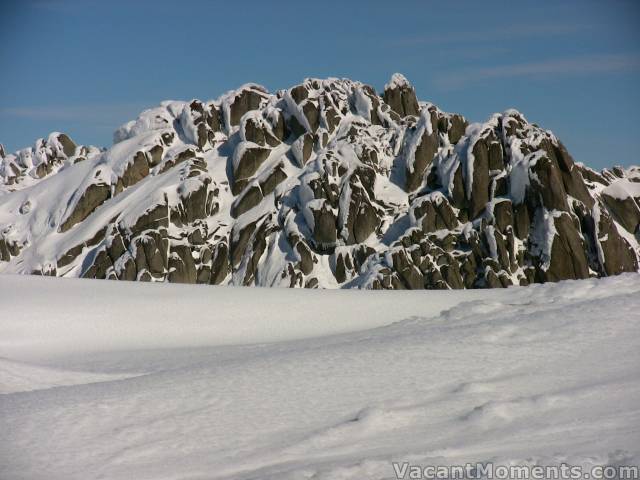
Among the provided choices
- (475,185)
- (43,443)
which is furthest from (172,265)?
(43,443)

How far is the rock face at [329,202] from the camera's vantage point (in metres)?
89.2

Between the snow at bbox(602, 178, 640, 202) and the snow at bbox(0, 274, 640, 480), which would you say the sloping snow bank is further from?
the snow at bbox(602, 178, 640, 202)

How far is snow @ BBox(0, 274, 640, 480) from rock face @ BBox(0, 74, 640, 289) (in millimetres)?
69592

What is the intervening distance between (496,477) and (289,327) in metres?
12.2

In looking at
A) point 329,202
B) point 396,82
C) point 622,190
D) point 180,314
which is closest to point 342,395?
point 180,314

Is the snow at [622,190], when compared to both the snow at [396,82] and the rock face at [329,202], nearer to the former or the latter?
the rock face at [329,202]

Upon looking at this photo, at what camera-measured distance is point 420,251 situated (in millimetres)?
90875

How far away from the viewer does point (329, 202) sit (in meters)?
95.5

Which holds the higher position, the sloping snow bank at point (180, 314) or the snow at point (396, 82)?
the snow at point (396, 82)

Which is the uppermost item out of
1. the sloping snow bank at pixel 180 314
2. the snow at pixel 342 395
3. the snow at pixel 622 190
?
the snow at pixel 622 190

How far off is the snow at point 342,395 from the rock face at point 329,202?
69592 millimetres

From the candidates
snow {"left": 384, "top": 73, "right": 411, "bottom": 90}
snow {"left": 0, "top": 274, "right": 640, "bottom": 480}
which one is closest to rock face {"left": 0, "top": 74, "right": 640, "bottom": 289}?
snow {"left": 384, "top": 73, "right": 411, "bottom": 90}

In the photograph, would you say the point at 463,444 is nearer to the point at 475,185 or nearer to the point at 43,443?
the point at 43,443

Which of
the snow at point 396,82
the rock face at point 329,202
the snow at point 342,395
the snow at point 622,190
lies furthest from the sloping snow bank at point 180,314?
the snow at point 396,82
